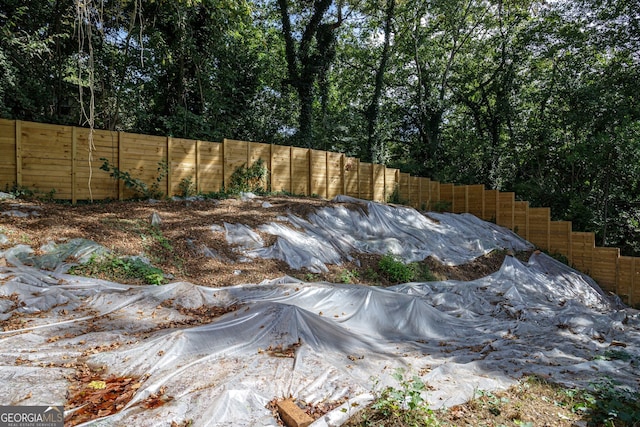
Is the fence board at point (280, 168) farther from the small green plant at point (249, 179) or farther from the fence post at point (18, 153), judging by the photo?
the fence post at point (18, 153)

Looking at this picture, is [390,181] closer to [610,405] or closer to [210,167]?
[210,167]

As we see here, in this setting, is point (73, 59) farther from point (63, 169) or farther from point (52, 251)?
point (52, 251)

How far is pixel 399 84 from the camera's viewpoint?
1923 centimetres

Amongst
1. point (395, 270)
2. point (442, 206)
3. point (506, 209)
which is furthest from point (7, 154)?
point (506, 209)

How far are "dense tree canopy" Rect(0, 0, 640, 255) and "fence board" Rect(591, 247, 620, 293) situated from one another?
173 cm

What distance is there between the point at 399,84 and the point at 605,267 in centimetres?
1328

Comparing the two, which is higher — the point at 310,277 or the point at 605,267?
the point at 310,277

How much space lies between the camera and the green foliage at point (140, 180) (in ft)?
27.6

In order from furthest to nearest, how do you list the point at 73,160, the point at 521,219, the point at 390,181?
the point at 390,181
the point at 521,219
the point at 73,160

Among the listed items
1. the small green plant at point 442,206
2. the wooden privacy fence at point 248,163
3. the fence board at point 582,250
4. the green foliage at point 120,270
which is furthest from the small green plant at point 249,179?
the fence board at point 582,250

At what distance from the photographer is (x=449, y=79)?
18.4m

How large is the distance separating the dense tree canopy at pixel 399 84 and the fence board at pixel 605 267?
1732mm

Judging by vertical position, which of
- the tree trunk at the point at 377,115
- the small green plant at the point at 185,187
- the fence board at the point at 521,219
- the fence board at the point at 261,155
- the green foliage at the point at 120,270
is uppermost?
the tree trunk at the point at 377,115

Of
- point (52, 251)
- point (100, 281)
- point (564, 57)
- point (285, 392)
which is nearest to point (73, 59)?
point (52, 251)
